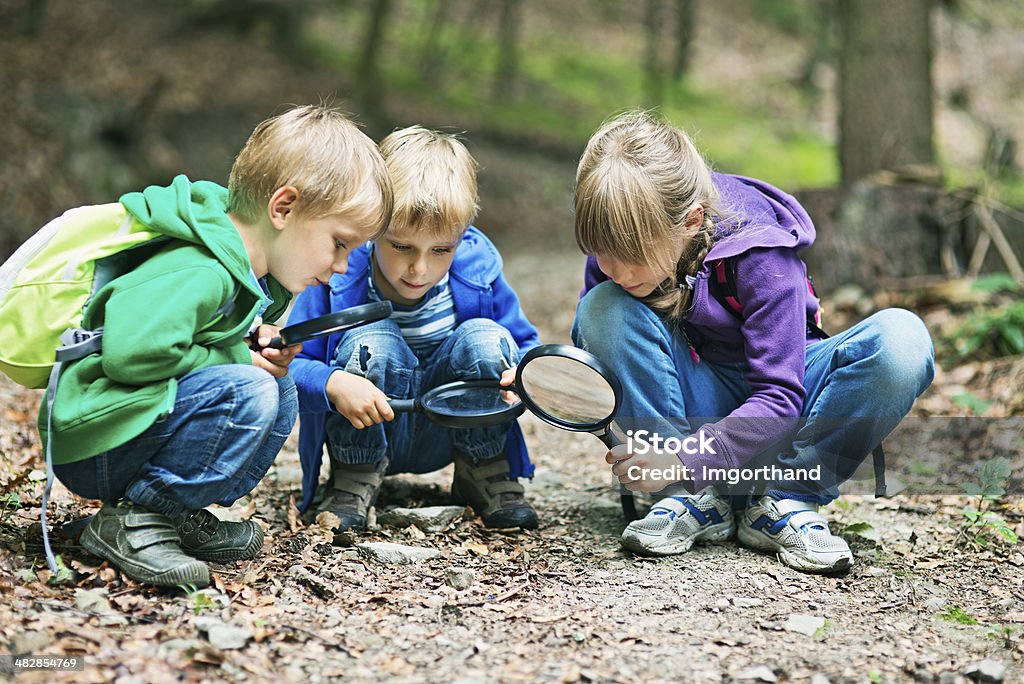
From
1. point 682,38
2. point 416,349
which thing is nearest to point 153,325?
point 416,349

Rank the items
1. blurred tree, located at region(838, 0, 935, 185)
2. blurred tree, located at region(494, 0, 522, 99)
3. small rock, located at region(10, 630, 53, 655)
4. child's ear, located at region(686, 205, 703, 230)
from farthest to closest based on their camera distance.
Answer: blurred tree, located at region(494, 0, 522, 99)
blurred tree, located at region(838, 0, 935, 185)
child's ear, located at region(686, 205, 703, 230)
small rock, located at region(10, 630, 53, 655)

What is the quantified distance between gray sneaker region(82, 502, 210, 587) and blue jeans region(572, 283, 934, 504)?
4.36 feet

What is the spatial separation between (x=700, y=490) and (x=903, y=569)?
2.10ft

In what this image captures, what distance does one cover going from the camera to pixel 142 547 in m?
2.41

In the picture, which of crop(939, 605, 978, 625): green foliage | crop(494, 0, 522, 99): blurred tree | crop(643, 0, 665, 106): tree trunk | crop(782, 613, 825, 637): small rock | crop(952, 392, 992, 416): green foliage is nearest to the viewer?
crop(782, 613, 825, 637): small rock

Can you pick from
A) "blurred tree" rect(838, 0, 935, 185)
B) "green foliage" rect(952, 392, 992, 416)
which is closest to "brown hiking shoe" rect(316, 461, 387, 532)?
"green foliage" rect(952, 392, 992, 416)

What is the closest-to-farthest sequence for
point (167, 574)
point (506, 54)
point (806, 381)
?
point (167, 574), point (806, 381), point (506, 54)

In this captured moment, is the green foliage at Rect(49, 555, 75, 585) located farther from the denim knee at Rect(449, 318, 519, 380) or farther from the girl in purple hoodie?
the girl in purple hoodie

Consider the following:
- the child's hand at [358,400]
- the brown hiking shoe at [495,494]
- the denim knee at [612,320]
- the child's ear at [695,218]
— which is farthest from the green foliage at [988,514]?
the child's hand at [358,400]

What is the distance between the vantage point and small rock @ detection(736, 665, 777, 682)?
2096 mm

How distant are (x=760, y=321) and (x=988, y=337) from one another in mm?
2761

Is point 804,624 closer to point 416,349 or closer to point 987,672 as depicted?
point 987,672

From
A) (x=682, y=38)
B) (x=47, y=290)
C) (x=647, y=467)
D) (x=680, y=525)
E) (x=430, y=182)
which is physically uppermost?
(x=682, y=38)

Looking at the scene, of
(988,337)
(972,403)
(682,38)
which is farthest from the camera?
(682,38)
